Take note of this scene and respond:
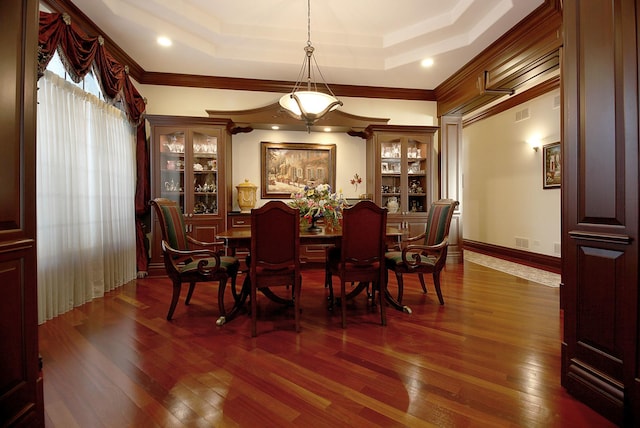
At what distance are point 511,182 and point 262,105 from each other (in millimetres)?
4880

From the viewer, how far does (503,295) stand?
333cm

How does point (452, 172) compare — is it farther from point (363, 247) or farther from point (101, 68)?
point (101, 68)

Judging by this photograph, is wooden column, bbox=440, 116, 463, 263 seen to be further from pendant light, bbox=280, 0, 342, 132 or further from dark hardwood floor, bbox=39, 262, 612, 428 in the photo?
pendant light, bbox=280, 0, 342, 132

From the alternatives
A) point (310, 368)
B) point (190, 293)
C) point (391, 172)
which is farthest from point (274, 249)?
point (391, 172)

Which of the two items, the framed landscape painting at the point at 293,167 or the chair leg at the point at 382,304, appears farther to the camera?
the framed landscape painting at the point at 293,167

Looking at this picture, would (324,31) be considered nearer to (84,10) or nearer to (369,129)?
(369,129)

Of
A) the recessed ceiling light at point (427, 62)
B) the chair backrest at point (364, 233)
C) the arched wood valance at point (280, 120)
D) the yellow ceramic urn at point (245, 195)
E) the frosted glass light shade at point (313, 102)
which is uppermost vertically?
the recessed ceiling light at point (427, 62)

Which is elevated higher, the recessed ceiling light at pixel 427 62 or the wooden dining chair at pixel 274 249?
the recessed ceiling light at pixel 427 62

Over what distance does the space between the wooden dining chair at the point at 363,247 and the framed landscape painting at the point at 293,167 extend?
258 centimetres

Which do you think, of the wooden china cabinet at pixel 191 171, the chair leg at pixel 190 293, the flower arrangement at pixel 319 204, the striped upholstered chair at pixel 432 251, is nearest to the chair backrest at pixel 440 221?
the striped upholstered chair at pixel 432 251

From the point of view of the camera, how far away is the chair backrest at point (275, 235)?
231 centimetres

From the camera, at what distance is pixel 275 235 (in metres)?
2.36

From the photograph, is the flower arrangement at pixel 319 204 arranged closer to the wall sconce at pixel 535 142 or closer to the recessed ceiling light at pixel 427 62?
the recessed ceiling light at pixel 427 62

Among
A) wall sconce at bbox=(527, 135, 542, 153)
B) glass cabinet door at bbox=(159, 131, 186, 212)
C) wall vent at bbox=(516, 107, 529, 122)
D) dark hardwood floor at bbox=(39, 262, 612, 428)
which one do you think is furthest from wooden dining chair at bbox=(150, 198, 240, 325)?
wall vent at bbox=(516, 107, 529, 122)
